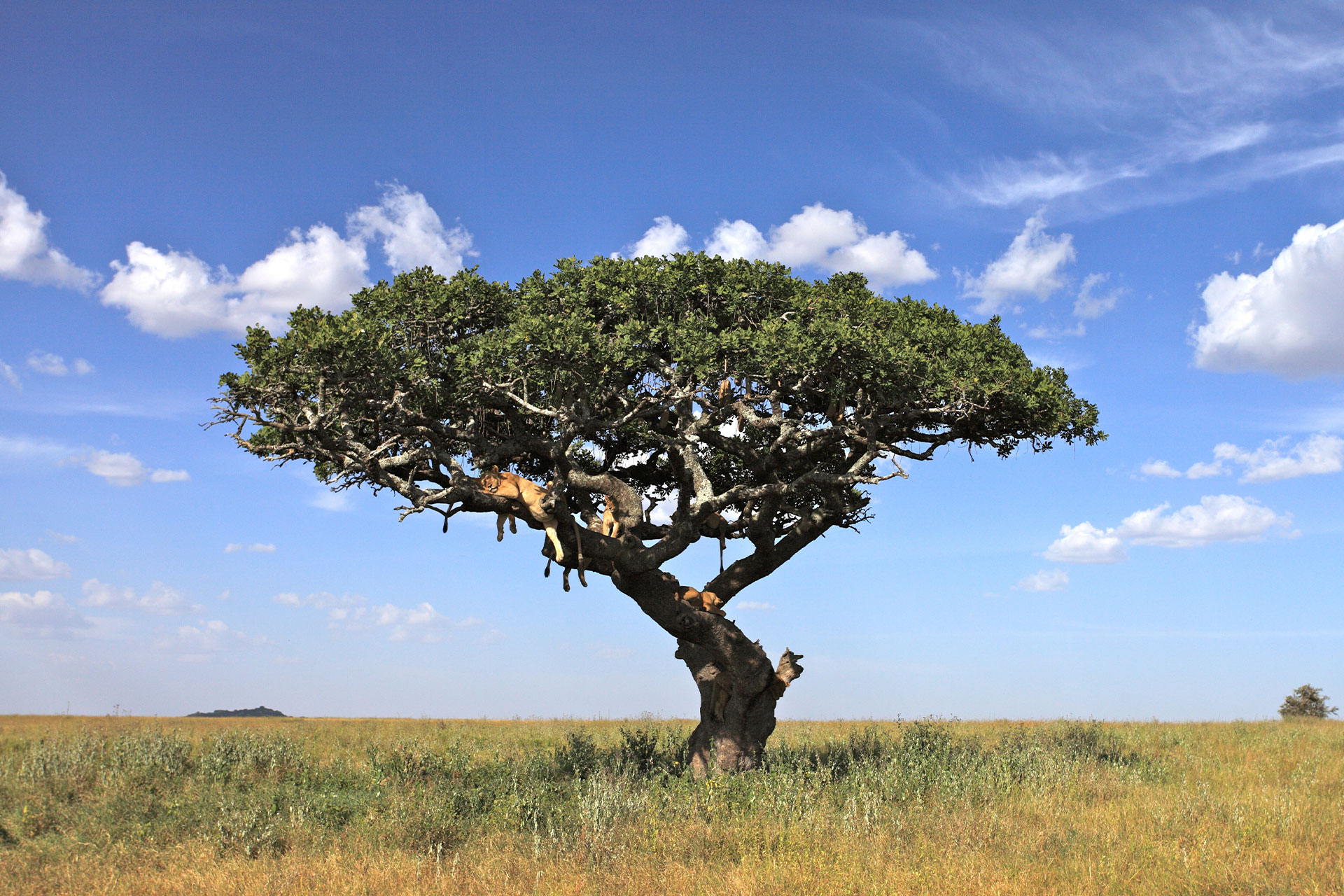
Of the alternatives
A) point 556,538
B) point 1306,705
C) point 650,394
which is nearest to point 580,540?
point 556,538

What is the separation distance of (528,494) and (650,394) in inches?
116

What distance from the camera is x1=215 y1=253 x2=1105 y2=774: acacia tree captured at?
14.7 m

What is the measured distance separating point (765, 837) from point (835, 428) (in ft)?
25.2

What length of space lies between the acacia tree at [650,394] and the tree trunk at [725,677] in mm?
46

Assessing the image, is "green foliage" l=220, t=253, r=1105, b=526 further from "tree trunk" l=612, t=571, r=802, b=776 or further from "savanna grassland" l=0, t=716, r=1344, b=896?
"savanna grassland" l=0, t=716, r=1344, b=896

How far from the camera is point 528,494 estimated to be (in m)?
15.8

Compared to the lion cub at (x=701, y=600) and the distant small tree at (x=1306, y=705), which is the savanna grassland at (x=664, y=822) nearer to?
the lion cub at (x=701, y=600)

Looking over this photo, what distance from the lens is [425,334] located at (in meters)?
15.5

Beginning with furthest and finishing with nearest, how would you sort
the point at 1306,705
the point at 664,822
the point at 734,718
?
1. the point at 1306,705
2. the point at 734,718
3. the point at 664,822

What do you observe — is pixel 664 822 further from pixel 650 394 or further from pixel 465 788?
pixel 650 394

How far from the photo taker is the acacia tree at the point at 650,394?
14.7 m

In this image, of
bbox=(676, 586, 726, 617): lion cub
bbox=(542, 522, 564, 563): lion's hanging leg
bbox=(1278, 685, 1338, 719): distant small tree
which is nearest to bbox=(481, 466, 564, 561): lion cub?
bbox=(542, 522, 564, 563): lion's hanging leg

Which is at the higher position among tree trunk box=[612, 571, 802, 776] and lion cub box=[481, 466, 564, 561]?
lion cub box=[481, 466, 564, 561]

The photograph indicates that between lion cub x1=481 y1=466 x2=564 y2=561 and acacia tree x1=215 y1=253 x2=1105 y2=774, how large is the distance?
9 cm
